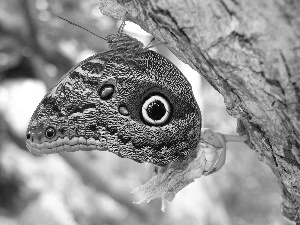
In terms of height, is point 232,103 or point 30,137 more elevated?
point 232,103

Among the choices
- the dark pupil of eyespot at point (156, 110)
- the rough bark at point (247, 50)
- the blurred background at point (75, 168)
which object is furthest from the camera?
the blurred background at point (75, 168)

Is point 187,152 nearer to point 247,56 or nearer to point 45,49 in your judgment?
point 247,56

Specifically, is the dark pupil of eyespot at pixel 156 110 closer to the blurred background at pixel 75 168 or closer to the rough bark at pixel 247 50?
the rough bark at pixel 247 50

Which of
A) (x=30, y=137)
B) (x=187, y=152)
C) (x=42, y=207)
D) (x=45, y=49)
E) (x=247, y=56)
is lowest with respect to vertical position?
(x=42, y=207)

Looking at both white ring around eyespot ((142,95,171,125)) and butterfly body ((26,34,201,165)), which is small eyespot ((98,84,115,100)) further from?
white ring around eyespot ((142,95,171,125))

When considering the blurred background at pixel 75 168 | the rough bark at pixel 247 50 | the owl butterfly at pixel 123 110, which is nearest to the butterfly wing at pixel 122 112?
the owl butterfly at pixel 123 110

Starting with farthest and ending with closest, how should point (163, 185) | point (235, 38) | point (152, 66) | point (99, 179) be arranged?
point (99, 179)
point (163, 185)
point (152, 66)
point (235, 38)

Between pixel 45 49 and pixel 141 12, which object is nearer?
pixel 141 12

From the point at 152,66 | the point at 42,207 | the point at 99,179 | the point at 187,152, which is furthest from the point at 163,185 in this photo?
the point at 42,207
